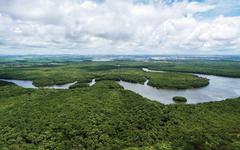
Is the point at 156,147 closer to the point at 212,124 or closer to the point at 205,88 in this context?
the point at 212,124

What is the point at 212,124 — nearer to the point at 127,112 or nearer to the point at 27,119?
the point at 127,112

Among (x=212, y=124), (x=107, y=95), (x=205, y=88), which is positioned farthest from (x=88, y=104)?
(x=205, y=88)

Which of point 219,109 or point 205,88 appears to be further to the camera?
point 205,88

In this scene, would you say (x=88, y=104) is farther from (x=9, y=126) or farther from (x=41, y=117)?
(x=9, y=126)

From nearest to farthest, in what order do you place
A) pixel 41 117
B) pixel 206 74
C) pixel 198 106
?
1. pixel 41 117
2. pixel 198 106
3. pixel 206 74

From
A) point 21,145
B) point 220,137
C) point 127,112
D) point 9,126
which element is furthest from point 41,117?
point 220,137

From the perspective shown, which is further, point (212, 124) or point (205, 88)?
point (205, 88)

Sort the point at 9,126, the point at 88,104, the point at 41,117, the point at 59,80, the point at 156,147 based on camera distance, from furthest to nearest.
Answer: the point at 59,80
the point at 88,104
the point at 41,117
the point at 9,126
the point at 156,147

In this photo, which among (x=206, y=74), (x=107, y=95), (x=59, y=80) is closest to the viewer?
(x=107, y=95)

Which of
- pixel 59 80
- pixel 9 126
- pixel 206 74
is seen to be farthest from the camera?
pixel 206 74
